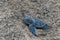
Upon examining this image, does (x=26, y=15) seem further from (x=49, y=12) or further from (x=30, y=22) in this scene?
(x=49, y=12)

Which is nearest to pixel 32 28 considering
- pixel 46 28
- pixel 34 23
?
pixel 34 23

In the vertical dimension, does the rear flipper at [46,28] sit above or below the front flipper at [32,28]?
below

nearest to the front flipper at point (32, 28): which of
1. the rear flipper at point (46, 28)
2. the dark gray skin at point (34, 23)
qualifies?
the dark gray skin at point (34, 23)

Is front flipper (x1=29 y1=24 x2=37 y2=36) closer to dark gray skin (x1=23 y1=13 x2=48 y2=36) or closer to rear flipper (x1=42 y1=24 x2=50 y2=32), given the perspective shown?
dark gray skin (x1=23 y1=13 x2=48 y2=36)

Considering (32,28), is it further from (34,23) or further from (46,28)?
(46,28)

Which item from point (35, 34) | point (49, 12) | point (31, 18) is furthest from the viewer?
point (49, 12)

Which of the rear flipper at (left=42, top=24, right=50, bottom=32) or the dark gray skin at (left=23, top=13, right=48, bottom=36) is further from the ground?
the dark gray skin at (left=23, top=13, right=48, bottom=36)

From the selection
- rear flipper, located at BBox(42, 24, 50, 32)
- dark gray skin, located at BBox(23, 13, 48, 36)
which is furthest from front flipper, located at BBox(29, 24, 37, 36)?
rear flipper, located at BBox(42, 24, 50, 32)

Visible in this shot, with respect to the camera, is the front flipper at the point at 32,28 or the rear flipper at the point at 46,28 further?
the rear flipper at the point at 46,28

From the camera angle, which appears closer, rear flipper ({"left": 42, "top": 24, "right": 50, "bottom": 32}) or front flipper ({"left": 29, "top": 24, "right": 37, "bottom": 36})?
front flipper ({"left": 29, "top": 24, "right": 37, "bottom": 36})

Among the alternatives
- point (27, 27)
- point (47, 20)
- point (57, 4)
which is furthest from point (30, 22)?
point (57, 4)

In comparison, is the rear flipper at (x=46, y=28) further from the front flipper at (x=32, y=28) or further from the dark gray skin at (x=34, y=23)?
the front flipper at (x=32, y=28)
